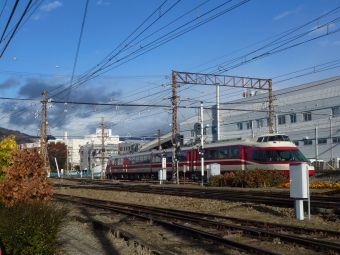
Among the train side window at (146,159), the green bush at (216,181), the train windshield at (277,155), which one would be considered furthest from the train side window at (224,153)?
the train side window at (146,159)

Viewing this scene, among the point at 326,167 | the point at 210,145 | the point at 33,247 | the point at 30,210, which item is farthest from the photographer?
the point at 326,167

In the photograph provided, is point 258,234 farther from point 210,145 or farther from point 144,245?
point 210,145

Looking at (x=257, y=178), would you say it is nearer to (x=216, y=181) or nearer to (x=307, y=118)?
(x=216, y=181)

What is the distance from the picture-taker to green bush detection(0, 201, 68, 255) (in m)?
9.35

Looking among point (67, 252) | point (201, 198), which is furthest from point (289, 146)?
point (67, 252)

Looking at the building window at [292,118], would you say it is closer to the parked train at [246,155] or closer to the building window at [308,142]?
the building window at [308,142]

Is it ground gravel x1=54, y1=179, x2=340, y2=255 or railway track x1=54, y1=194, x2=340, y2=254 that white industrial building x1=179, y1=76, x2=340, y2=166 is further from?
railway track x1=54, y1=194, x2=340, y2=254

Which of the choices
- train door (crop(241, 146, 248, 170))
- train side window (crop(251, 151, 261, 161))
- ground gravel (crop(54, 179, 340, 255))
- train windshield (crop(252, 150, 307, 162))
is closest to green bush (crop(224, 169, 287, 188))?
train windshield (crop(252, 150, 307, 162))

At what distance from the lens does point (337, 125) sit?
2181 inches

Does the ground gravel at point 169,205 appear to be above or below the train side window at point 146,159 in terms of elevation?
below

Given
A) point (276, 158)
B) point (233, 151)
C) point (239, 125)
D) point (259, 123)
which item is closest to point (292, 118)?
point (259, 123)

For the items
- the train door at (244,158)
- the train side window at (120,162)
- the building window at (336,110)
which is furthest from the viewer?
the train side window at (120,162)

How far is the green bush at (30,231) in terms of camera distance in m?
9.35

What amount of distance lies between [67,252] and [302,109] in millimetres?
52787
